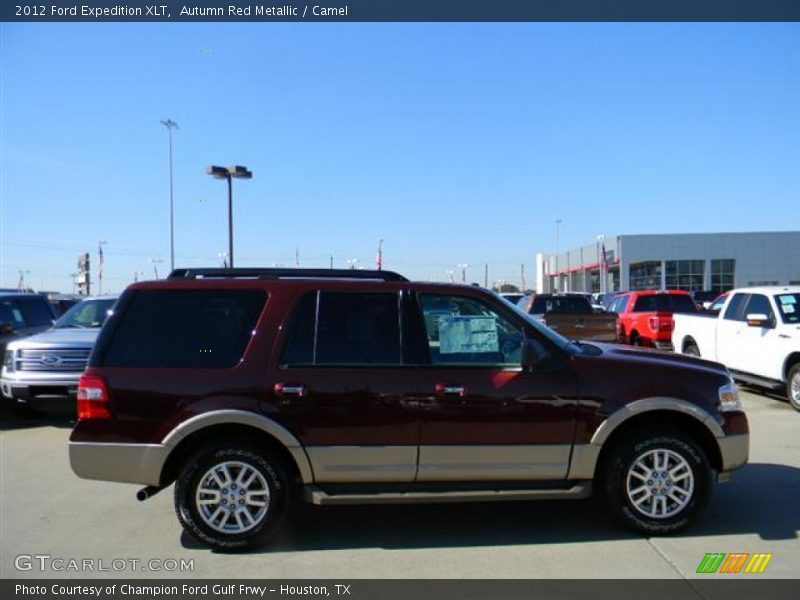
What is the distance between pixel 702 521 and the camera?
17.1 ft

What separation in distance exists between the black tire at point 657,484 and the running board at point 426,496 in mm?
337

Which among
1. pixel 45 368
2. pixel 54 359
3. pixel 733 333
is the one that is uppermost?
pixel 733 333

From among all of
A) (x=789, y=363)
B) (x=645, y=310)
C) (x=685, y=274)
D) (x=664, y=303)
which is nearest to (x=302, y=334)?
(x=789, y=363)

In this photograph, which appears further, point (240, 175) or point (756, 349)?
point (240, 175)

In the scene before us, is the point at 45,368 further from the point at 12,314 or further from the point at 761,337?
the point at 761,337

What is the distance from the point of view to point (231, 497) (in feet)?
15.6

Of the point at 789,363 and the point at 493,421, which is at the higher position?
the point at 493,421

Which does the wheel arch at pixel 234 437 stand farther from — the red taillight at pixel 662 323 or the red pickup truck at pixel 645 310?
the red pickup truck at pixel 645 310

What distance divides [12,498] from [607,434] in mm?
5207

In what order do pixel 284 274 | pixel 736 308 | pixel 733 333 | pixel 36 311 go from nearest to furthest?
pixel 284 274
pixel 733 333
pixel 736 308
pixel 36 311

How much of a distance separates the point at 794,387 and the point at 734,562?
633cm
